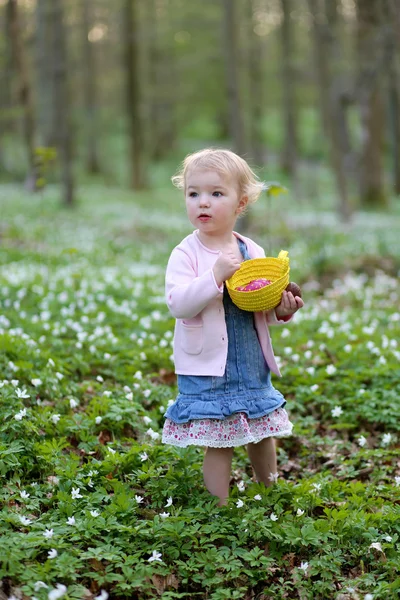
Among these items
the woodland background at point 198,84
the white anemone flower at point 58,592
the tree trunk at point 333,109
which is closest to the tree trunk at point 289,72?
the woodland background at point 198,84

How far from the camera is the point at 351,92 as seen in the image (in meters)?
18.3

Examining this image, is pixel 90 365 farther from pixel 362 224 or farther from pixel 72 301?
pixel 362 224

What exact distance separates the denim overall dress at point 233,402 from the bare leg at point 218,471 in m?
0.20

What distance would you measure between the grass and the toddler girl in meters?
0.41

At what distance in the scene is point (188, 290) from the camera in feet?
12.1

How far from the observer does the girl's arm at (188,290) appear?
3664 millimetres

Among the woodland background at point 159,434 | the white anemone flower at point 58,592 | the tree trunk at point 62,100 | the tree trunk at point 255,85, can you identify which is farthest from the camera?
the tree trunk at point 255,85

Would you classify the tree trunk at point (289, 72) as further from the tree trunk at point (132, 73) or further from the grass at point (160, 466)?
the grass at point (160, 466)

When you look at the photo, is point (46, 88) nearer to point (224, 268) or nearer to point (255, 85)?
point (255, 85)

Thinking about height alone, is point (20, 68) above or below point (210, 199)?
above

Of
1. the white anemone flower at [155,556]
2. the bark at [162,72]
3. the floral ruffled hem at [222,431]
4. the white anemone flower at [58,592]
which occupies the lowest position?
the white anemone flower at [58,592]

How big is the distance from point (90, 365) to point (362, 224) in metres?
12.7

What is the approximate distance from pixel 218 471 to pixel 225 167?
1854 mm

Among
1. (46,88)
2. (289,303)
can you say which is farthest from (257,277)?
(46,88)
